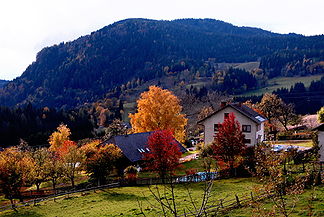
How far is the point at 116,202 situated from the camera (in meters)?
35.0

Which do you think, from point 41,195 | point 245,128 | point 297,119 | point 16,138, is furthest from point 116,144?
point 16,138

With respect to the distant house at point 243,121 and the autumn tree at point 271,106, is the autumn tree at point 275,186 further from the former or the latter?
the autumn tree at point 271,106

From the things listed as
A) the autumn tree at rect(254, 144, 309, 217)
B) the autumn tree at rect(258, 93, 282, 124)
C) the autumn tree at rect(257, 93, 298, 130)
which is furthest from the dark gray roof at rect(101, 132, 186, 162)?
the autumn tree at rect(257, 93, 298, 130)

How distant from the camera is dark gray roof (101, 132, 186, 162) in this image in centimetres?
5350

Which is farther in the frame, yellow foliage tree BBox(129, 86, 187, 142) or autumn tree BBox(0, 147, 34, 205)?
yellow foliage tree BBox(129, 86, 187, 142)

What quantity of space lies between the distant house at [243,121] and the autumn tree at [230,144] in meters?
14.8

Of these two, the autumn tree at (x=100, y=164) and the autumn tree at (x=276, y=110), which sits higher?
the autumn tree at (x=276, y=110)

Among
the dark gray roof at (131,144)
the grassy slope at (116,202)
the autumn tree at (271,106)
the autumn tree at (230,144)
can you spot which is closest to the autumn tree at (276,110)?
the autumn tree at (271,106)

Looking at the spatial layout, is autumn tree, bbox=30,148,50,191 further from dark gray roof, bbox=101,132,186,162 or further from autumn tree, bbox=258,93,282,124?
autumn tree, bbox=258,93,282,124

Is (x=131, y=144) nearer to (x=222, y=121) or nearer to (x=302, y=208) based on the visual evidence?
(x=222, y=121)

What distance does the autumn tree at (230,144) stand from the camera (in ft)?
144

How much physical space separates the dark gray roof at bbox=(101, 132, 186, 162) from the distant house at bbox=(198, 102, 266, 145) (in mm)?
14055

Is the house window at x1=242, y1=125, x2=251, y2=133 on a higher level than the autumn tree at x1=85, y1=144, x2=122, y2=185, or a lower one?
higher

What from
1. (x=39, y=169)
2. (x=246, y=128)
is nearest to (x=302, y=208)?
(x=39, y=169)
